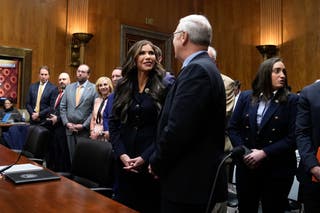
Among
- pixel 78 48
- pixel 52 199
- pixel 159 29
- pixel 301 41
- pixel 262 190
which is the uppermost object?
pixel 159 29

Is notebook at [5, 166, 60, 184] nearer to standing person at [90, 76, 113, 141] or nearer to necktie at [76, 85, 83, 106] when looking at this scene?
standing person at [90, 76, 113, 141]

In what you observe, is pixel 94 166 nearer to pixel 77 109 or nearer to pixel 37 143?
pixel 37 143

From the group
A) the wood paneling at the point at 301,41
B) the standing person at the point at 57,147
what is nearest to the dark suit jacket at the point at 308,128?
the standing person at the point at 57,147

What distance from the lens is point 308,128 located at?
1997mm

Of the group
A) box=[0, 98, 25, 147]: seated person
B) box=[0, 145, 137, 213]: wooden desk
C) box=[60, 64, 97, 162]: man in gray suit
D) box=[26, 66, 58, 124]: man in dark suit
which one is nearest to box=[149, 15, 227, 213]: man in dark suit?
box=[0, 145, 137, 213]: wooden desk

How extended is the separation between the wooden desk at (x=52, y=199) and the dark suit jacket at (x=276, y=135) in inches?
47.2

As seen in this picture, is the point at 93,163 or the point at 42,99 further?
the point at 42,99

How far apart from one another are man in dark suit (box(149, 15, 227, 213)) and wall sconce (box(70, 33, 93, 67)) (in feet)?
18.0

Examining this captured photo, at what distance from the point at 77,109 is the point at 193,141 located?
3.27 metres

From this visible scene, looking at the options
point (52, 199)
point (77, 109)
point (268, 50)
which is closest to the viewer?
point (52, 199)

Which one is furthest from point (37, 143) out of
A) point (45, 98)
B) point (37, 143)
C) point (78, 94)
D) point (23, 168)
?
point (45, 98)

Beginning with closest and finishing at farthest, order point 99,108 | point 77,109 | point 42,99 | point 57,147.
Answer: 1. point 99,108
2. point 77,109
3. point 57,147
4. point 42,99

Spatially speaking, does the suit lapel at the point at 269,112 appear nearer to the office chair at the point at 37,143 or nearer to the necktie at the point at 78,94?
the office chair at the point at 37,143

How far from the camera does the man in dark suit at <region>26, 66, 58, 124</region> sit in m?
5.24
